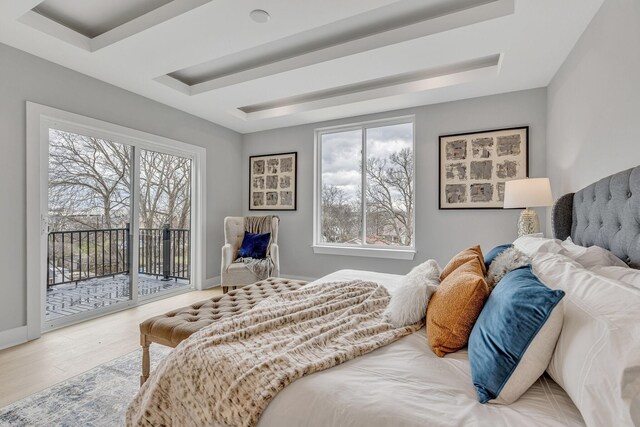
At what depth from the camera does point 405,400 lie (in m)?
0.89

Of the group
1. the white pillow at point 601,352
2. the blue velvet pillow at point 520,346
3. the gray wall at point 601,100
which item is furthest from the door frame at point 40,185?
the gray wall at point 601,100

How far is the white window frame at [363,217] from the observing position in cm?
394

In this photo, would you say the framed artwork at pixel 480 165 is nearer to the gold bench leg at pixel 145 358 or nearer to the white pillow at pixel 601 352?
Result: the white pillow at pixel 601 352

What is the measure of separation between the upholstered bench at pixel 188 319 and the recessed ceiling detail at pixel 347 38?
205 centimetres

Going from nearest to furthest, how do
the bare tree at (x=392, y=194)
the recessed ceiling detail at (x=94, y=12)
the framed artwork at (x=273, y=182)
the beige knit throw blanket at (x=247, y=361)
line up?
the beige knit throw blanket at (x=247, y=361), the recessed ceiling detail at (x=94, y=12), the bare tree at (x=392, y=194), the framed artwork at (x=273, y=182)

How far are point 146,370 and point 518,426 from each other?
6.19ft

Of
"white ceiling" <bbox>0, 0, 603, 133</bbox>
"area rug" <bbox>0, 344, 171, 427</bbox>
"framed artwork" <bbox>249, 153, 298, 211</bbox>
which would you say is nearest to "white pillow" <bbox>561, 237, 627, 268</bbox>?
"white ceiling" <bbox>0, 0, 603, 133</bbox>

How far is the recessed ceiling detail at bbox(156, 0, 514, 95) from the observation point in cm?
218

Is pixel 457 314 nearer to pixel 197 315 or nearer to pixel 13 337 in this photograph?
pixel 197 315

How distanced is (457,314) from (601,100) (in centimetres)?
176

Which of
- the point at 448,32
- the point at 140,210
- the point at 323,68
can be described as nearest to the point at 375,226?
the point at 323,68

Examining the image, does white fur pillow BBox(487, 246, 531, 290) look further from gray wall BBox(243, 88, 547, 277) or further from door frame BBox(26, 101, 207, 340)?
door frame BBox(26, 101, 207, 340)

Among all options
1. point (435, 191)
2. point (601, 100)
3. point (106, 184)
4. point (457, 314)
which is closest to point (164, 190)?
point (106, 184)

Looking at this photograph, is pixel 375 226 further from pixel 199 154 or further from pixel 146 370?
pixel 146 370
